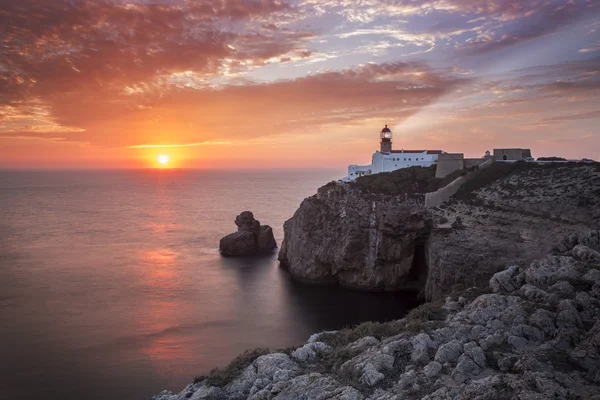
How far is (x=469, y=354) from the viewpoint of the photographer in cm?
1300

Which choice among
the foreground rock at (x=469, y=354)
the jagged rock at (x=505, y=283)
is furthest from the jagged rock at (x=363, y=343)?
the jagged rock at (x=505, y=283)

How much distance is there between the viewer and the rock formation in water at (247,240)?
182ft

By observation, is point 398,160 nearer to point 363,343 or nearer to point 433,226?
point 433,226

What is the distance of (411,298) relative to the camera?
38844 millimetres

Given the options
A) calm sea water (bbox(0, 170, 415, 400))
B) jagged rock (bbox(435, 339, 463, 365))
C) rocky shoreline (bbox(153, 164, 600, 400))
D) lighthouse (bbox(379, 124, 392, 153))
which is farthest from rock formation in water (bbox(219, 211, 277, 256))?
jagged rock (bbox(435, 339, 463, 365))

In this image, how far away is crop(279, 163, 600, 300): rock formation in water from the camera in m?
32.0

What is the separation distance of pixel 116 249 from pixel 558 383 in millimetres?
57714

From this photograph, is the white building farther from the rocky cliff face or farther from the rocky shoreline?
the rocky shoreline

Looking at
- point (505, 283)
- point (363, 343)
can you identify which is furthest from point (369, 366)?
point (505, 283)

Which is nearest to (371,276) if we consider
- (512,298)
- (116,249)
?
(512,298)

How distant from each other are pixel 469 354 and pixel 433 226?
25493mm

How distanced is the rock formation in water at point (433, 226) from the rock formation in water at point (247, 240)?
659cm

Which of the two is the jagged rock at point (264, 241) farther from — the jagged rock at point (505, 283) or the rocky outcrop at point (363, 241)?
the jagged rock at point (505, 283)

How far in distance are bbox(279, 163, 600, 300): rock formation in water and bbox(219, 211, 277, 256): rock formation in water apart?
659cm
